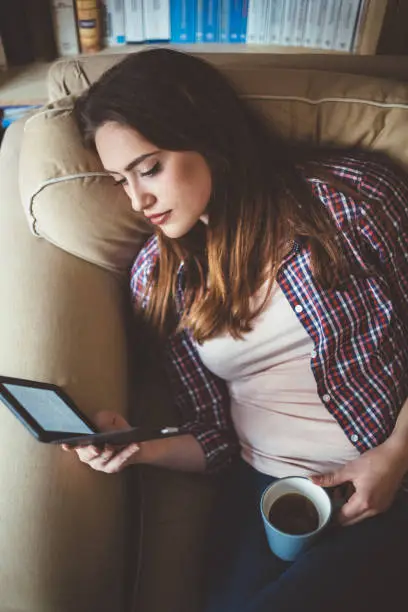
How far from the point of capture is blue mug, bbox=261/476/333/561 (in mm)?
899

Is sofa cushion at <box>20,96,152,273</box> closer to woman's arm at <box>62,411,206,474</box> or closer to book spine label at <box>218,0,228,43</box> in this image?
woman's arm at <box>62,411,206,474</box>

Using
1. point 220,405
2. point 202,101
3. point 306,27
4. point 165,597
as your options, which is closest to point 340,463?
point 220,405

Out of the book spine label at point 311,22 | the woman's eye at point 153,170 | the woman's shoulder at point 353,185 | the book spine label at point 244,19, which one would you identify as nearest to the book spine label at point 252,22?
the book spine label at point 244,19

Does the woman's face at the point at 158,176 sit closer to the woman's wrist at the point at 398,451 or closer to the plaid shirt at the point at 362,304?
the plaid shirt at the point at 362,304

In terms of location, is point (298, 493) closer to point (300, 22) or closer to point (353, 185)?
point (353, 185)

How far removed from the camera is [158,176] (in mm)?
924

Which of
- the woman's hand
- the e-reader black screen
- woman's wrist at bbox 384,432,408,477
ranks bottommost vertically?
woman's wrist at bbox 384,432,408,477

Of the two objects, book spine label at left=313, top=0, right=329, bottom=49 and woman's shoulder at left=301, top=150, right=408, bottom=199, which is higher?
book spine label at left=313, top=0, right=329, bottom=49

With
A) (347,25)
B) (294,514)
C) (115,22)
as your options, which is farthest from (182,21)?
(294,514)

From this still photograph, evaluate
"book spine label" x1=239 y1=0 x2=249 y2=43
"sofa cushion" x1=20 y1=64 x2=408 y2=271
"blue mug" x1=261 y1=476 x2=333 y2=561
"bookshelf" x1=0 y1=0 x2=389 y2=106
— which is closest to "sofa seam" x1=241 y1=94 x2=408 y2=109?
"sofa cushion" x1=20 y1=64 x2=408 y2=271

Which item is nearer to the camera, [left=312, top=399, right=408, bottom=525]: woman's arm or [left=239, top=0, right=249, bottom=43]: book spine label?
[left=312, top=399, right=408, bottom=525]: woman's arm

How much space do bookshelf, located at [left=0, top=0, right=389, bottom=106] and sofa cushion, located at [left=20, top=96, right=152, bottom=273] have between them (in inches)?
17.7

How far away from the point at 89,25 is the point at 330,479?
1.17m

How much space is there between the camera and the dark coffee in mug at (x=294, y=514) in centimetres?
93
